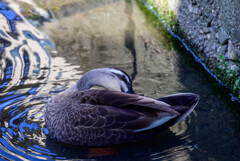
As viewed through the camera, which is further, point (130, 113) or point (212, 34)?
point (212, 34)

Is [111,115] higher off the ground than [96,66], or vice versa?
[96,66]

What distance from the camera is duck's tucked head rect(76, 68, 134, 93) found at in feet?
13.8

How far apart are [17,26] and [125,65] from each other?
3.20 meters

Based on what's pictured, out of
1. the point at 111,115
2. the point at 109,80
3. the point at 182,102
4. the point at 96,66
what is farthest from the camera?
the point at 96,66

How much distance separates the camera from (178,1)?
7543 millimetres

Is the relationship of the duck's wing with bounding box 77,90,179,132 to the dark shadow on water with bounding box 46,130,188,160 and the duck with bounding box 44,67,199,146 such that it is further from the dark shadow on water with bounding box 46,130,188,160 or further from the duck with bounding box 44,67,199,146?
the dark shadow on water with bounding box 46,130,188,160

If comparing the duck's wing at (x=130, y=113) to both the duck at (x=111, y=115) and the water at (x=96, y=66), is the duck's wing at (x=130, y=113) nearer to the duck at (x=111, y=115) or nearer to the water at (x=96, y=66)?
the duck at (x=111, y=115)

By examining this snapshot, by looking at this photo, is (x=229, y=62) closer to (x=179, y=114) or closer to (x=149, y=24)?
(x=179, y=114)

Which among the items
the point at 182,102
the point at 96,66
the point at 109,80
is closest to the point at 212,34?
the point at 96,66

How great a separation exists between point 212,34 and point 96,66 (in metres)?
2.02

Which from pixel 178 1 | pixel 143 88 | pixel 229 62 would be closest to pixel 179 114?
pixel 143 88

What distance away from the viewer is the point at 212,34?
5.86 meters

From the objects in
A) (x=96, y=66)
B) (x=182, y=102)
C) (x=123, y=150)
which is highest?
(x=96, y=66)

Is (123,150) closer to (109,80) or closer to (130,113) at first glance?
(130,113)
